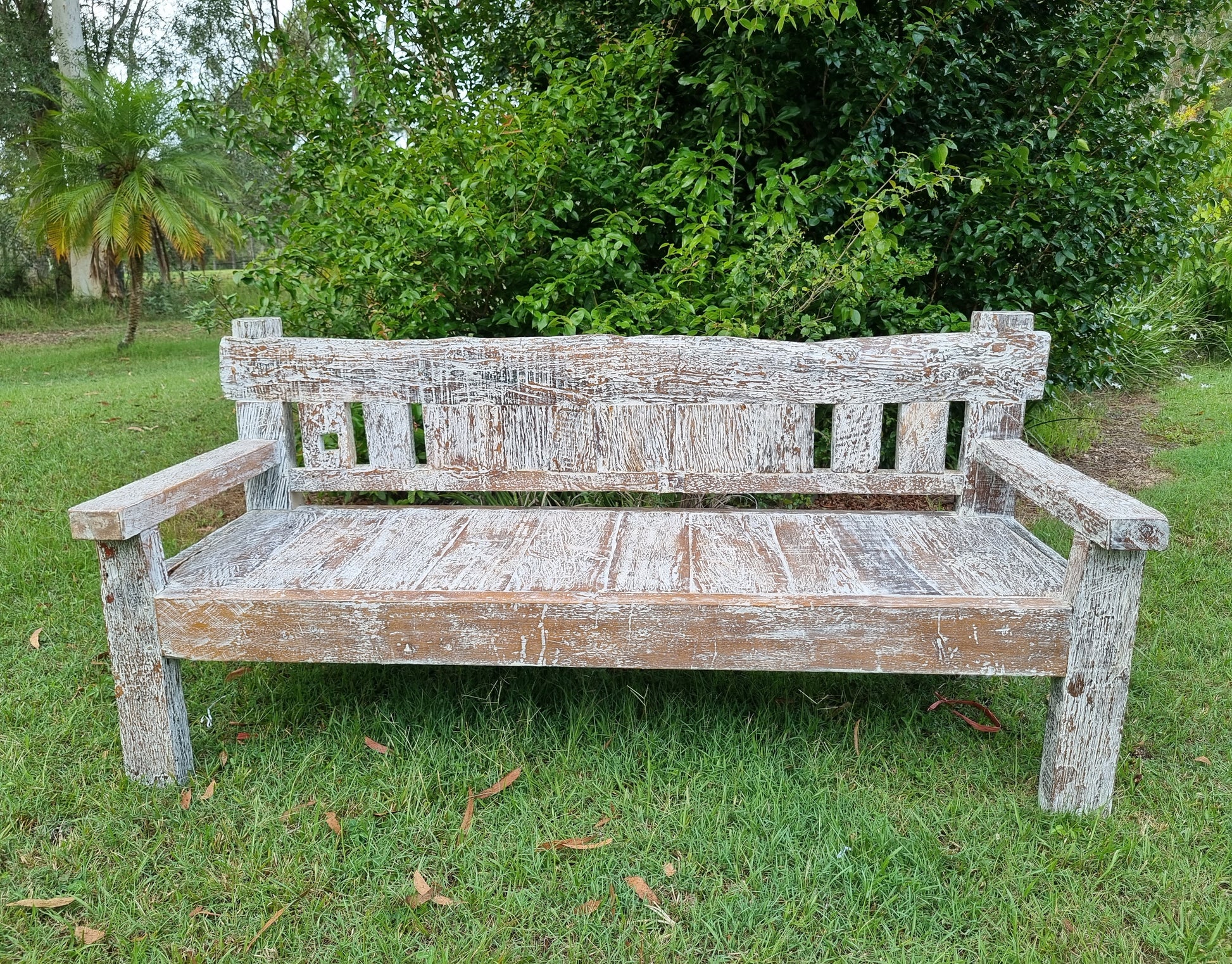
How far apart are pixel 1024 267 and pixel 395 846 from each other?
3.53 m

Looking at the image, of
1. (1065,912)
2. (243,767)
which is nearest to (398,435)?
(243,767)

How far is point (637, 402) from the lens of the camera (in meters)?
2.58

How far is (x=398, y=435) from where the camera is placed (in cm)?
266

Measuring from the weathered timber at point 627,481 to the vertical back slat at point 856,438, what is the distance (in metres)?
0.03

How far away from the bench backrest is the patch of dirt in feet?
8.02

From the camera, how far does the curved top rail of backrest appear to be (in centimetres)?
248

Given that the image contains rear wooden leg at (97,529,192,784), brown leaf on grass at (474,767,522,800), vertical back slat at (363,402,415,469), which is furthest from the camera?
vertical back slat at (363,402,415,469)

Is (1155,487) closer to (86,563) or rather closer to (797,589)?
(797,589)

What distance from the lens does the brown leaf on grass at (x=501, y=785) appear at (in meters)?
2.13

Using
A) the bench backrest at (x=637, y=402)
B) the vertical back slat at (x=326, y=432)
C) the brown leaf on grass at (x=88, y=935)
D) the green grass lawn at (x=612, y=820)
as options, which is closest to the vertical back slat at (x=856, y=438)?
the bench backrest at (x=637, y=402)

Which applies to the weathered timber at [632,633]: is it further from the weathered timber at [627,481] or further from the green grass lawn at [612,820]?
the weathered timber at [627,481]

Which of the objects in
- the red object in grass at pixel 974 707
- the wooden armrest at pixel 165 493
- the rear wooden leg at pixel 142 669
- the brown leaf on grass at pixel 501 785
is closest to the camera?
the wooden armrest at pixel 165 493

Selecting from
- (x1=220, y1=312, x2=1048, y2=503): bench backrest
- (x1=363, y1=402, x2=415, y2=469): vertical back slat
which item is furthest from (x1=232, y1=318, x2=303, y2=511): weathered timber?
(x1=363, y1=402, x2=415, y2=469): vertical back slat

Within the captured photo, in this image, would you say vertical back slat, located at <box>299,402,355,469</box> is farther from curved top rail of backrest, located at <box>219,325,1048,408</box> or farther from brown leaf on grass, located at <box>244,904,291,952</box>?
brown leaf on grass, located at <box>244,904,291,952</box>
